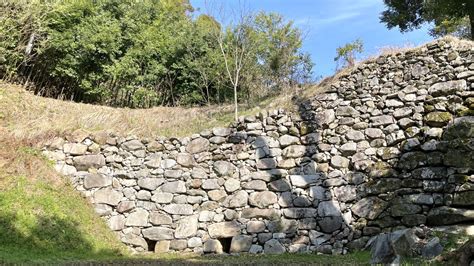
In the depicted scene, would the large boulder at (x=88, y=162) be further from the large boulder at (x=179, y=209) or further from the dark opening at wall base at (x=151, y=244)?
the dark opening at wall base at (x=151, y=244)

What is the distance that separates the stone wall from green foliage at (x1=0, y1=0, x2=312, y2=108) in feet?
17.1

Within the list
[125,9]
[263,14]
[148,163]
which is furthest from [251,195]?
[263,14]

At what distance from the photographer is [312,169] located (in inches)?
393

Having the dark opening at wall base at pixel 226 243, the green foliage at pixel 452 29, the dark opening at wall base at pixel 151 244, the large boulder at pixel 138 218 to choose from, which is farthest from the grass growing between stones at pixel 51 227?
the green foliage at pixel 452 29

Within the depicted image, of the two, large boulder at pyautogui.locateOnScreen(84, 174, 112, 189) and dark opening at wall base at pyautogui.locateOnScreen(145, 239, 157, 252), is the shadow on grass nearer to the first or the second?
dark opening at wall base at pyautogui.locateOnScreen(145, 239, 157, 252)

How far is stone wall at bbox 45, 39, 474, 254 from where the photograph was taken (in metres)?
9.09

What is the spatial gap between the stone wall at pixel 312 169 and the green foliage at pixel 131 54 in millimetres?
5223

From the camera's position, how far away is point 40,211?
9.13 m

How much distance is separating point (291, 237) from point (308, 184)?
1256mm

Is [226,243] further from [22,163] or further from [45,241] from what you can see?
[22,163]

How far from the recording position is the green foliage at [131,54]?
1468cm

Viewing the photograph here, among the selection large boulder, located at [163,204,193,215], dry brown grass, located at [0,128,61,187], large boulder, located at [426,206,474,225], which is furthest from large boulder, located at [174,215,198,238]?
large boulder, located at [426,206,474,225]

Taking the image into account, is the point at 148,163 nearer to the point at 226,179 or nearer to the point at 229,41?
the point at 226,179

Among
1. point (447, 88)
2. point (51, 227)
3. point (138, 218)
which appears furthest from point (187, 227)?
point (447, 88)
